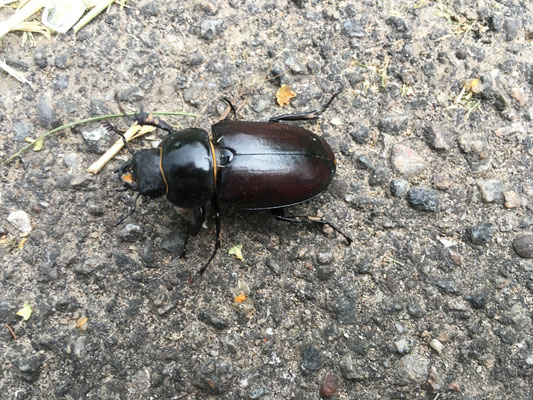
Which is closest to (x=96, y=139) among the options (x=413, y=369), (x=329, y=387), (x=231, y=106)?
(x=231, y=106)

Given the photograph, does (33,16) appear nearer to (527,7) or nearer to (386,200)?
(386,200)

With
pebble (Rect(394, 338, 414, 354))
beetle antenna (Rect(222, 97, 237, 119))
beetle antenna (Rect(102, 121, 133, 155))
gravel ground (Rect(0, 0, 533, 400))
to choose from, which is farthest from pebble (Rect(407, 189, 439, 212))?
beetle antenna (Rect(102, 121, 133, 155))

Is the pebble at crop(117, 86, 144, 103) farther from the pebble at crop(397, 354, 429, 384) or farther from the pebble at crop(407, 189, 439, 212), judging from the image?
the pebble at crop(397, 354, 429, 384)

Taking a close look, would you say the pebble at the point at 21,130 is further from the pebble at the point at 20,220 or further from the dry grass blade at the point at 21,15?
the dry grass blade at the point at 21,15

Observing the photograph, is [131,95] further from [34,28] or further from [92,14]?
[34,28]

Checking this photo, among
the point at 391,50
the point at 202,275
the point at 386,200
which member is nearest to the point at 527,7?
the point at 391,50

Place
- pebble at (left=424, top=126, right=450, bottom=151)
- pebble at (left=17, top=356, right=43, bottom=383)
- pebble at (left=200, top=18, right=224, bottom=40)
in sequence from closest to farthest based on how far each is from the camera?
1. pebble at (left=17, top=356, right=43, bottom=383)
2. pebble at (left=424, top=126, right=450, bottom=151)
3. pebble at (left=200, top=18, right=224, bottom=40)

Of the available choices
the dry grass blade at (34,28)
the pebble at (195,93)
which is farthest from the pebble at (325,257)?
the dry grass blade at (34,28)
